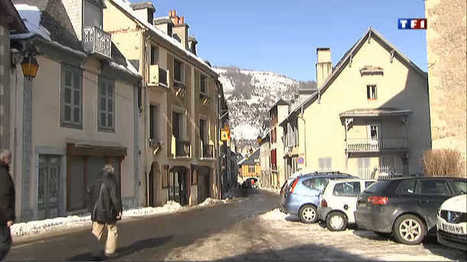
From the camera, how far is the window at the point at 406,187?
388 inches

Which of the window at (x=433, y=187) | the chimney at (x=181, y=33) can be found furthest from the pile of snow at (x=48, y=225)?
the chimney at (x=181, y=33)

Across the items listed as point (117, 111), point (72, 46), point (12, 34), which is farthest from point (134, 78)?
point (12, 34)

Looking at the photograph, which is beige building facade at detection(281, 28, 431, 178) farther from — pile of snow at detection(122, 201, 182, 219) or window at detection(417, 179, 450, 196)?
window at detection(417, 179, 450, 196)

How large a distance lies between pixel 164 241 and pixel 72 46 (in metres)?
9.85

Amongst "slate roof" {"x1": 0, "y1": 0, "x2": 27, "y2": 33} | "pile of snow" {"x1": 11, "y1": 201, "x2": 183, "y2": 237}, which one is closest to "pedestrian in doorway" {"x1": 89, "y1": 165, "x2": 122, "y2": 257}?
"pile of snow" {"x1": 11, "y1": 201, "x2": 183, "y2": 237}

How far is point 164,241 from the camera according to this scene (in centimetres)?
1051

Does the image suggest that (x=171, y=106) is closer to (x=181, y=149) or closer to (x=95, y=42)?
(x=181, y=149)

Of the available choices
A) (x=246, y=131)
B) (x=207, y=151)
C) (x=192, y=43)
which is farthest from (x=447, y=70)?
(x=246, y=131)

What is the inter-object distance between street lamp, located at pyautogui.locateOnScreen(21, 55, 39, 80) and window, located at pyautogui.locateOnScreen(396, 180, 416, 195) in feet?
35.6

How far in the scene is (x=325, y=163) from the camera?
116 ft

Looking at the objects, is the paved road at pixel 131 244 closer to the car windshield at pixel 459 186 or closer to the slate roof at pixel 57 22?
the car windshield at pixel 459 186

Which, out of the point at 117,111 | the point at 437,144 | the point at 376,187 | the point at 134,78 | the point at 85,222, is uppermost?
the point at 134,78

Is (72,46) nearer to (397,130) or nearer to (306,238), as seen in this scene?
(306,238)

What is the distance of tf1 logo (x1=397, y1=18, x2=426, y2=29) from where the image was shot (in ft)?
56.7
